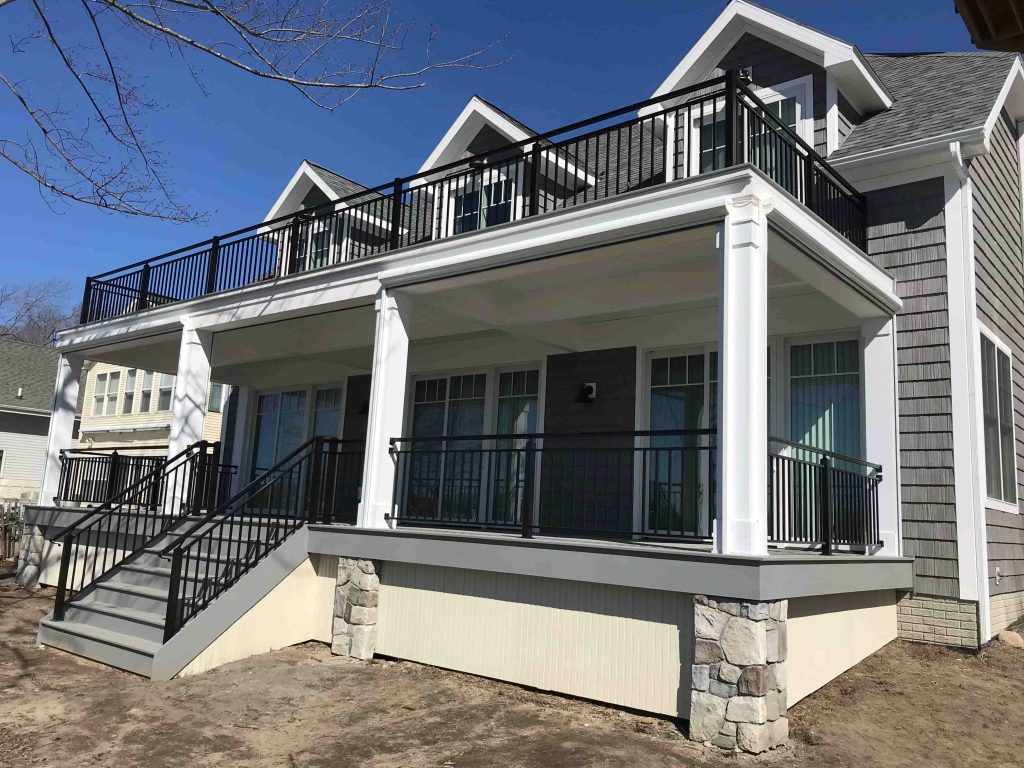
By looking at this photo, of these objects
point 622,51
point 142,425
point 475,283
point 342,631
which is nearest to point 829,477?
point 475,283

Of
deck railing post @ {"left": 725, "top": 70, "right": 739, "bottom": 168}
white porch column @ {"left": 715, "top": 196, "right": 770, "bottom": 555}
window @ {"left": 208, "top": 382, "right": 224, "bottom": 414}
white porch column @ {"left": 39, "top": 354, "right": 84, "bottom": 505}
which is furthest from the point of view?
window @ {"left": 208, "top": 382, "right": 224, "bottom": 414}

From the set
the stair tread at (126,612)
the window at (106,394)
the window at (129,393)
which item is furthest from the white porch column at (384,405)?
the window at (106,394)

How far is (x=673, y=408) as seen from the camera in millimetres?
10156

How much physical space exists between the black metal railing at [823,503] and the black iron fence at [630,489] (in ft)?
0.04

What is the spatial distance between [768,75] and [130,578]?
9.89 m

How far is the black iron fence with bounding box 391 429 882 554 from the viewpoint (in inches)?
290

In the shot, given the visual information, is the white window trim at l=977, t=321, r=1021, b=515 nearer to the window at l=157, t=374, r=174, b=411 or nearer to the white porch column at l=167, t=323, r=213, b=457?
the white porch column at l=167, t=323, r=213, b=457

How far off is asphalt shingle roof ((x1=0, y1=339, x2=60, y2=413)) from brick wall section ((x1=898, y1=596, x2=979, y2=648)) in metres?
26.0

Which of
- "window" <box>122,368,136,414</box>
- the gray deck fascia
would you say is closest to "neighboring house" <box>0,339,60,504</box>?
"window" <box>122,368,136,414</box>

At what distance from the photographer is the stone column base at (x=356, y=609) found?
805 cm

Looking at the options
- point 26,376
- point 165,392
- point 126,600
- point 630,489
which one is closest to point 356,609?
point 126,600

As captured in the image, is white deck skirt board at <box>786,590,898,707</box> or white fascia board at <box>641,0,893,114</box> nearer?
white deck skirt board at <box>786,590,898,707</box>

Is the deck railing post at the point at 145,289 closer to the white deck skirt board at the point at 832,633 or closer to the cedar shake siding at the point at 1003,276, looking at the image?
the white deck skirt board at the point at 832,633

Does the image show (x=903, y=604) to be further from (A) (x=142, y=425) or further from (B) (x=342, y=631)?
(A) (x=142, y=425)
